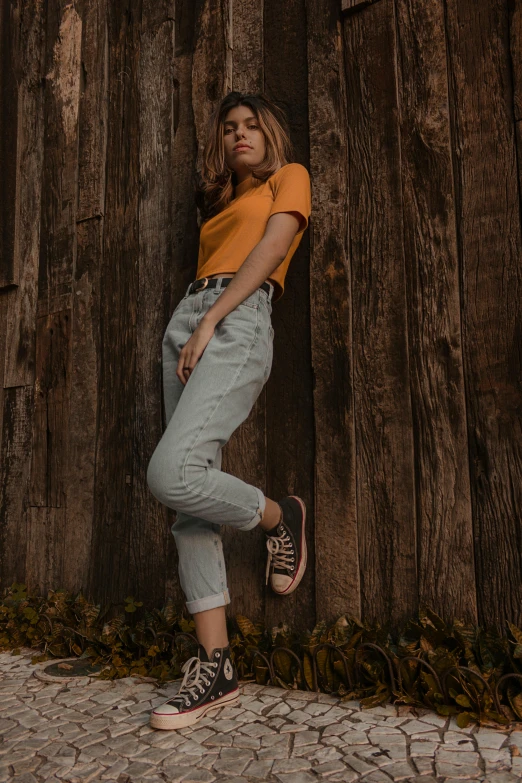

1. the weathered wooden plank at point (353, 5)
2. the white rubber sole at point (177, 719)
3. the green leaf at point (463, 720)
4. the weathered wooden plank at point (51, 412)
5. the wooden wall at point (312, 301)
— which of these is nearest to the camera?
the green leaf at point (463, 720)

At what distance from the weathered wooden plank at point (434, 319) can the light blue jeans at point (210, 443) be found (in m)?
0.59

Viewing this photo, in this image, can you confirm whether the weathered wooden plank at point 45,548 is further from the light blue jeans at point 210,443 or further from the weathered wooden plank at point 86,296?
the light blue jeans at point 210,443

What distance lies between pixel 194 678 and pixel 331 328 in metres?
1.40

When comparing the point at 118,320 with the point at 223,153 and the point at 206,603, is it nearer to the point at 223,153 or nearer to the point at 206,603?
the point at 223,153

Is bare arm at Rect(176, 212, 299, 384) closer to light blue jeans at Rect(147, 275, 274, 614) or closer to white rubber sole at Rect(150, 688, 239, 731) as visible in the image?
light blue jeans at Rect(147, 275, 274, 614)

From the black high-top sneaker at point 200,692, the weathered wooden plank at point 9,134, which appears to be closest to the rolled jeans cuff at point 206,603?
the black high-top sneaker at point 200,692

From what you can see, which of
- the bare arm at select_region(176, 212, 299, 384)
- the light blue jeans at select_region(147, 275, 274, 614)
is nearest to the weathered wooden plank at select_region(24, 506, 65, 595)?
the light blue jeans at select_region(147, 275, 274, 614)

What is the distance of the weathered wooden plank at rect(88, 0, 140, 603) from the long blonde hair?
26.4 inches

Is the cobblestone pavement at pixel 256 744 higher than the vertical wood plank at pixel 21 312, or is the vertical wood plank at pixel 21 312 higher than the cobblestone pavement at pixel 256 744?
the vertical wood plank at pixel 21 312

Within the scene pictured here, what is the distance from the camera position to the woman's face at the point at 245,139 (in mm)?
2578

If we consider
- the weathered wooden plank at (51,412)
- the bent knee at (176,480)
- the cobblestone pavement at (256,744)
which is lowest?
the cobblestone pavement at (256,744)

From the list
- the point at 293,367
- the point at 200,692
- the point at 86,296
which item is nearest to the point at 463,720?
the point at 200,692

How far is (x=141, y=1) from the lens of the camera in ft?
11.1

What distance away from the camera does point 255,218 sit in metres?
2.46
